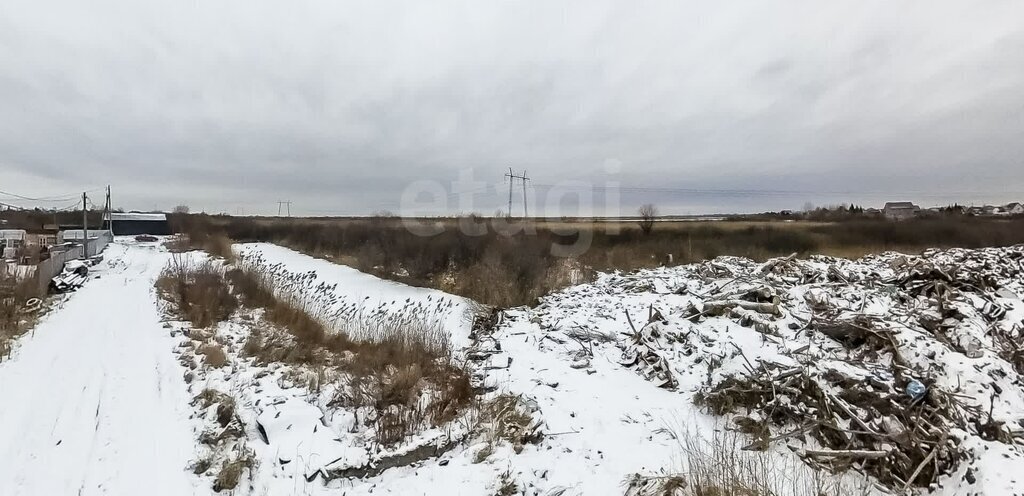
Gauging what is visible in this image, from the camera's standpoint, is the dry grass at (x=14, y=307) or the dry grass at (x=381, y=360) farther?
the dry grass at (x=14, y=307)

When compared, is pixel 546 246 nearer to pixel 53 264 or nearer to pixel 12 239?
pixel 53 264

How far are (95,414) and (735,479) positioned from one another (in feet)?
21.9

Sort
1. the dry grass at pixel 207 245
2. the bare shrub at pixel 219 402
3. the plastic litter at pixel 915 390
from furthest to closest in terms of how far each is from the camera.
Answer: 1. the dry grass at pixel 207 245
2. the bare shrub at pixel 219 402
3. the plastic litter at pixel 915 390

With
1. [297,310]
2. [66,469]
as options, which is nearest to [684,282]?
[297,310]

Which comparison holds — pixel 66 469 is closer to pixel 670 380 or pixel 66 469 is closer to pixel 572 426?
pixel 572 426

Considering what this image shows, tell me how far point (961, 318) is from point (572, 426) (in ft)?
20.0

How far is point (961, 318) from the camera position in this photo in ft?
20.9

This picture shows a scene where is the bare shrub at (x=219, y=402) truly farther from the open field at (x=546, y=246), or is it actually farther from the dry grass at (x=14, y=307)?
the open field at (x=546, y=246)

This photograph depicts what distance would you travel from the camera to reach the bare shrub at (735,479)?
10.7 feet

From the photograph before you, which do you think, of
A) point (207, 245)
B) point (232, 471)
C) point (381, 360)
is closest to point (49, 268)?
point (207, 245)

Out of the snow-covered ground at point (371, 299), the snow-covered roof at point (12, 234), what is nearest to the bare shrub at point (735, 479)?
the snow-covered ground at point (371, 299)

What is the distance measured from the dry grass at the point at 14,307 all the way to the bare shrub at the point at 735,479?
372 inches

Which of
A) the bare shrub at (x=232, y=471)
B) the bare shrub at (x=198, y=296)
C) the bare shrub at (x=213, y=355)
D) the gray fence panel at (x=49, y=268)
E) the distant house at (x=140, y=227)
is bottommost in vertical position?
the bare shrub at (x=232, y=471)

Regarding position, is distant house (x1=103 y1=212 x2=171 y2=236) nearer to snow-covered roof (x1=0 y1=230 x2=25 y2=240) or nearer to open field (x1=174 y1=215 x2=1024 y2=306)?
snow-covered roof (x1=0 y1=230 x2=25 y2=240)
